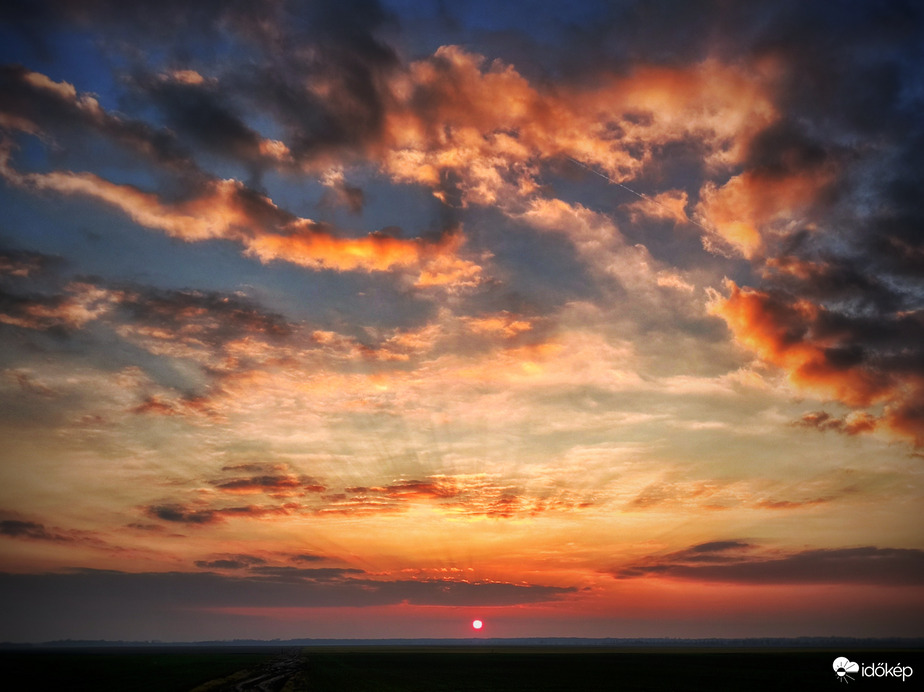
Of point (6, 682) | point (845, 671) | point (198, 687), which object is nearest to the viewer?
point (198, 687)

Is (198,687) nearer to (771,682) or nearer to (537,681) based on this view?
(537,681)

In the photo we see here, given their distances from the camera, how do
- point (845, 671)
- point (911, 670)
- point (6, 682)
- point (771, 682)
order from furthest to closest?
point (845, 671) < point (911, 670) < point (771, 682) < point (6, 682)

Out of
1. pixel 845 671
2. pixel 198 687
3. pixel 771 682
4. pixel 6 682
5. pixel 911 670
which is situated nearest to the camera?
pixel 198 687

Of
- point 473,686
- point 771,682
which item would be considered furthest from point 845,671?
point 473,686

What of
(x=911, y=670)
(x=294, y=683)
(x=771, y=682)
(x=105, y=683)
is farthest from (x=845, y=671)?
(x=105, y=683)

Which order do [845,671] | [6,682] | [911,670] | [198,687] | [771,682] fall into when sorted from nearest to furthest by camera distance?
[198,687] → [6,682] → [771,682] → [911,670] → [845,671]

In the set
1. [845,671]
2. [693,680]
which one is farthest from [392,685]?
[845,671]

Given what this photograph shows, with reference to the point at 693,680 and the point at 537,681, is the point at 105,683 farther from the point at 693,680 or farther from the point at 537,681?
the point at 693,680

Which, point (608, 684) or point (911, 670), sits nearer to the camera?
point (608, 684)

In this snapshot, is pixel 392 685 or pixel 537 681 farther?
pixel 537 681
